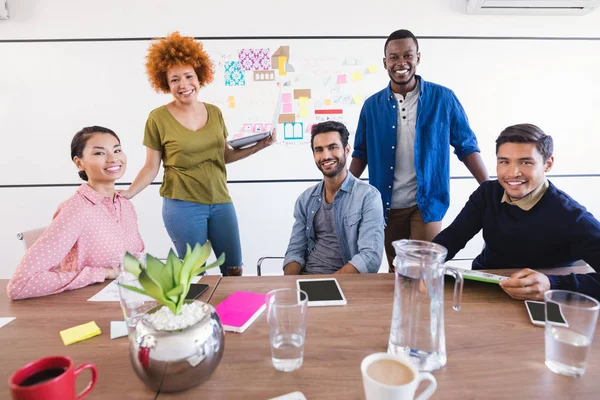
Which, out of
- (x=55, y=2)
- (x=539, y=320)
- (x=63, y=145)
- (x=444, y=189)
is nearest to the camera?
(x=539, y=320)

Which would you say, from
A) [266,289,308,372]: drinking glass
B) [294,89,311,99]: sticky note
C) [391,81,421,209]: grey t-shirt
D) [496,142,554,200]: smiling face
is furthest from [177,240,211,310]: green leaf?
[294,89,311,99]: sticky note

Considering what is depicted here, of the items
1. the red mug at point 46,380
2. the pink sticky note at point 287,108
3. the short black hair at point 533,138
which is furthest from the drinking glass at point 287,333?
the pink sticky note at point 287,108

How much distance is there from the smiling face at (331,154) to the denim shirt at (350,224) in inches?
3.2

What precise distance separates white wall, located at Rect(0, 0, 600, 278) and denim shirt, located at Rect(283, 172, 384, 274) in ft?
4.41

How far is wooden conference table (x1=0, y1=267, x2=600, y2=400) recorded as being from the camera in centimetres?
69

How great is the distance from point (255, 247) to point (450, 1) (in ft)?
9.13

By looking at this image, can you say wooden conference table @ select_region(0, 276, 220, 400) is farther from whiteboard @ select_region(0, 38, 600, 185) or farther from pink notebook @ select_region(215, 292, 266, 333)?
whiteboard @ select_region(0, 38, 600, 185)

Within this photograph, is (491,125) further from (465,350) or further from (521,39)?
(465,350)

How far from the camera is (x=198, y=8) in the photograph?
9.46 ft

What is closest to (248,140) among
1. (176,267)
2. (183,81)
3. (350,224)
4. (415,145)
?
(183,81)

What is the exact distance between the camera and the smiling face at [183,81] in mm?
2094

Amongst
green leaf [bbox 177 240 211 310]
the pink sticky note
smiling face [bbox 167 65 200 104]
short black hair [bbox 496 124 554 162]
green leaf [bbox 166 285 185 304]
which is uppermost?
smiling face [bbox 167 65 200 104]

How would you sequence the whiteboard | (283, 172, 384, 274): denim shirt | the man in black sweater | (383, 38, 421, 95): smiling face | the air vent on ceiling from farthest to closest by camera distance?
the whiteboard → the air vent on ceiling → (383, 38, 421, 95): smiling face → (283, 172, 384, 274): denim shirt → the man in black sweater

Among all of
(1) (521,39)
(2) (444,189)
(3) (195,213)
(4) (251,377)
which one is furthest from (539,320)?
(1) (521,39)
